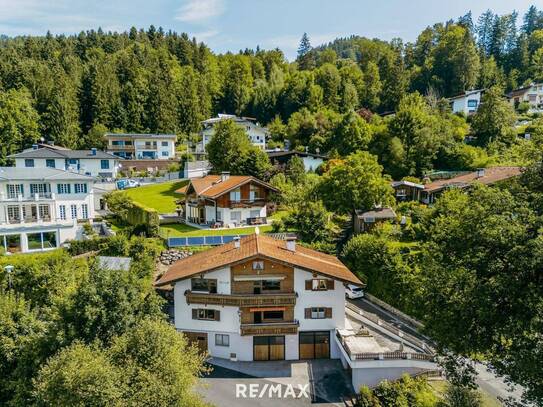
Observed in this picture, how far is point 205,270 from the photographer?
100 ft

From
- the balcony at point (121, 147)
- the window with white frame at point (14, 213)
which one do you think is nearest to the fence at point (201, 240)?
the window with white frame at point (14, 213)

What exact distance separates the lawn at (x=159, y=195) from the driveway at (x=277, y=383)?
33992 millimetres

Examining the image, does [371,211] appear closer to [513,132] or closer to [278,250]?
[278,250]

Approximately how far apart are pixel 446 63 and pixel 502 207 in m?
101

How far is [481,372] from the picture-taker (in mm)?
28781

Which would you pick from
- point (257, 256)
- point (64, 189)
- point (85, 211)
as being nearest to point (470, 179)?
point (257, 256)

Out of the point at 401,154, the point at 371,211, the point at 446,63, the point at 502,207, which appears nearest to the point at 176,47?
the point at 446,63

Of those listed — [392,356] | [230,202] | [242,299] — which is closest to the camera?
[392,356]

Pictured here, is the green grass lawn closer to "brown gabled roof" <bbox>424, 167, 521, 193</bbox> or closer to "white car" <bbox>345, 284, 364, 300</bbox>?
"white car" <bbox>345, 284, 364, 300</bbox>

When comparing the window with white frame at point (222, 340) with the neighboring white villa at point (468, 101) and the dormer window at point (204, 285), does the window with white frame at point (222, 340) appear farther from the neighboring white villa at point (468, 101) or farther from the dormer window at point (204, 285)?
the neighboring white villa at point (468, 101)

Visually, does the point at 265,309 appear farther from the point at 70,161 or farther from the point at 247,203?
the point at 70,161

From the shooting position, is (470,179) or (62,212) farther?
(470,179)

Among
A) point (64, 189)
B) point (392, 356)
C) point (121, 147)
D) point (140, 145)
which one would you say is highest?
point (140, 145)

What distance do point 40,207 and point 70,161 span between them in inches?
961
